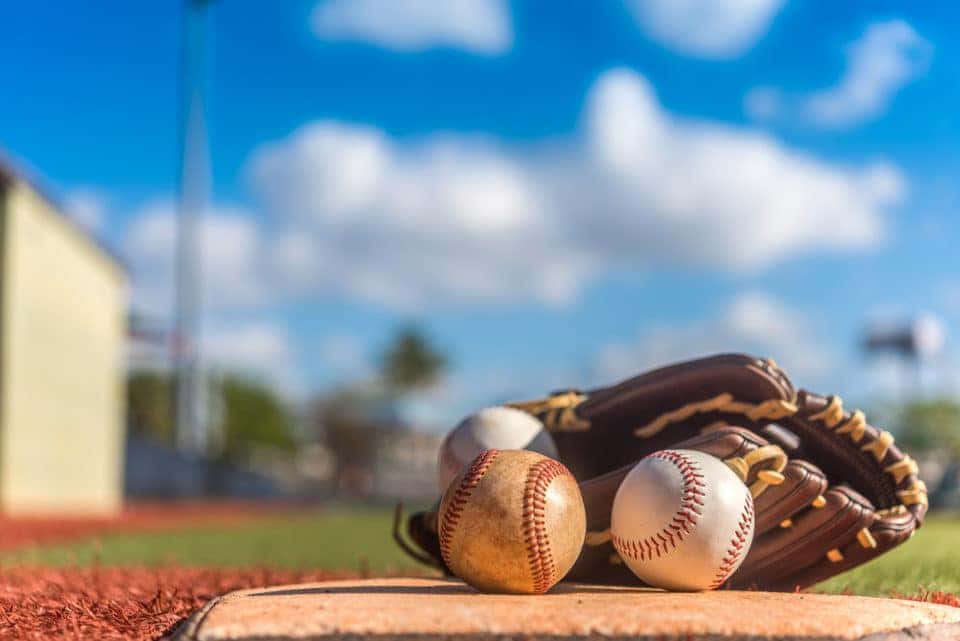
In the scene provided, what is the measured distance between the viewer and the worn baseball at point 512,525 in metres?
3.88

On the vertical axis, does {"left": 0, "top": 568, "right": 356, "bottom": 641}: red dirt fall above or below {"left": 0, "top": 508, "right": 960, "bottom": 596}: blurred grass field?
above

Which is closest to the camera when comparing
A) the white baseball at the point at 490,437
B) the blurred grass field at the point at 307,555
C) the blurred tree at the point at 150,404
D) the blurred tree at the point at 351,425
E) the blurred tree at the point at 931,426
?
the white baseball at the point at 490,437

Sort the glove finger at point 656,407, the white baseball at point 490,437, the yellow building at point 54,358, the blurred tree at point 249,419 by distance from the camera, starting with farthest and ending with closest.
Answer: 1. the blurred tree at point 249,419
2. the yellow building at point 54,358
3. the white baseball at point 490,437
4. the glove finger at point 656,407

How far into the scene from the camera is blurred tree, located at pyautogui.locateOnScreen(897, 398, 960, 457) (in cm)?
3550

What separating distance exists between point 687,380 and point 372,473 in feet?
179

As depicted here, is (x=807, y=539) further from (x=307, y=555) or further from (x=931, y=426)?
(x=931, y=426)

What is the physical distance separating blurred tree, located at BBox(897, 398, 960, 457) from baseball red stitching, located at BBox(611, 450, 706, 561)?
3216cm

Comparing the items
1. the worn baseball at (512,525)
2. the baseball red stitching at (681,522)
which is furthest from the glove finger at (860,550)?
the worn baseball at (512,525)

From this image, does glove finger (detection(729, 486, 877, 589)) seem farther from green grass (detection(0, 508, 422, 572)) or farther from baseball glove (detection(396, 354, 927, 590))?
green grass (detection(0, 508, 422, 572))

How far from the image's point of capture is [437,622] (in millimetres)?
3295

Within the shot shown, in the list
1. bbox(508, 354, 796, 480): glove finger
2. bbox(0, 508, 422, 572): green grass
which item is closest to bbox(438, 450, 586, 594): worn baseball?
bbox(508, 354, 796, 480): glove finger

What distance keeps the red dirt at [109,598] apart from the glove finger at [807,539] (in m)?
2.32

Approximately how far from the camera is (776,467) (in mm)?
4387

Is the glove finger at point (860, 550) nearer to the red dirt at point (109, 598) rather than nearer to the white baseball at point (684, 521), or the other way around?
the white baseball at point (684, 521)
